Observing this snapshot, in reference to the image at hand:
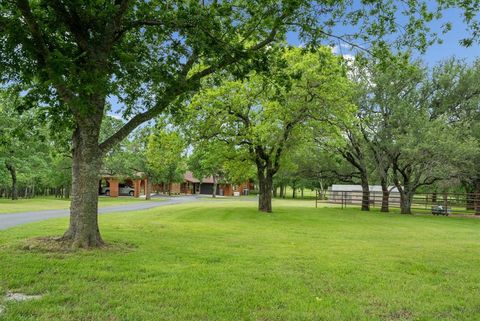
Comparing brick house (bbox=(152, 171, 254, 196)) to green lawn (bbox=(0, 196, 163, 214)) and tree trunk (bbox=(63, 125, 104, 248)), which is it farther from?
tree trunk (bbox=(63, 125, 104, 248))

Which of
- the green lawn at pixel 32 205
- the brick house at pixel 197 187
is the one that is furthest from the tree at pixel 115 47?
the brick house at pixel 197 187

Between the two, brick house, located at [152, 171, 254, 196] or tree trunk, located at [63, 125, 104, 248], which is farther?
brick house, located at [152, 171, 254, 196]

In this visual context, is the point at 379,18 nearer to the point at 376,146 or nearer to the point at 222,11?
the point at 222,11

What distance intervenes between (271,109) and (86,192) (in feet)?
42.2

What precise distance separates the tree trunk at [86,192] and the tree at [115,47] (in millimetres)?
21

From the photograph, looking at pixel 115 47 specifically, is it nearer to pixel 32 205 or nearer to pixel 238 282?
pixel 238 282

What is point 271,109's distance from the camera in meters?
20.2

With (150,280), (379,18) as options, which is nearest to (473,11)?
(379,18)

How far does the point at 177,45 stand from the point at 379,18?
446 cm

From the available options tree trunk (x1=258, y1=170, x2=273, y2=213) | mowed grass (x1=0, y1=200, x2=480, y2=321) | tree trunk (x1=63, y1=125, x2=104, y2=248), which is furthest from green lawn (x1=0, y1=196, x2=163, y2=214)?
mowed grass (x1=0, y1=200, x2=480, y2=321)

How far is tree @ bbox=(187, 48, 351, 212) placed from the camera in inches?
733

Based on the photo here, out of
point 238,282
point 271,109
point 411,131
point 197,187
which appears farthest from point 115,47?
point 197,187

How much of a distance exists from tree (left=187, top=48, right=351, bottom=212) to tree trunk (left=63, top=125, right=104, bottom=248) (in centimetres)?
936

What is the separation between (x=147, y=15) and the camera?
8742 millimetres
